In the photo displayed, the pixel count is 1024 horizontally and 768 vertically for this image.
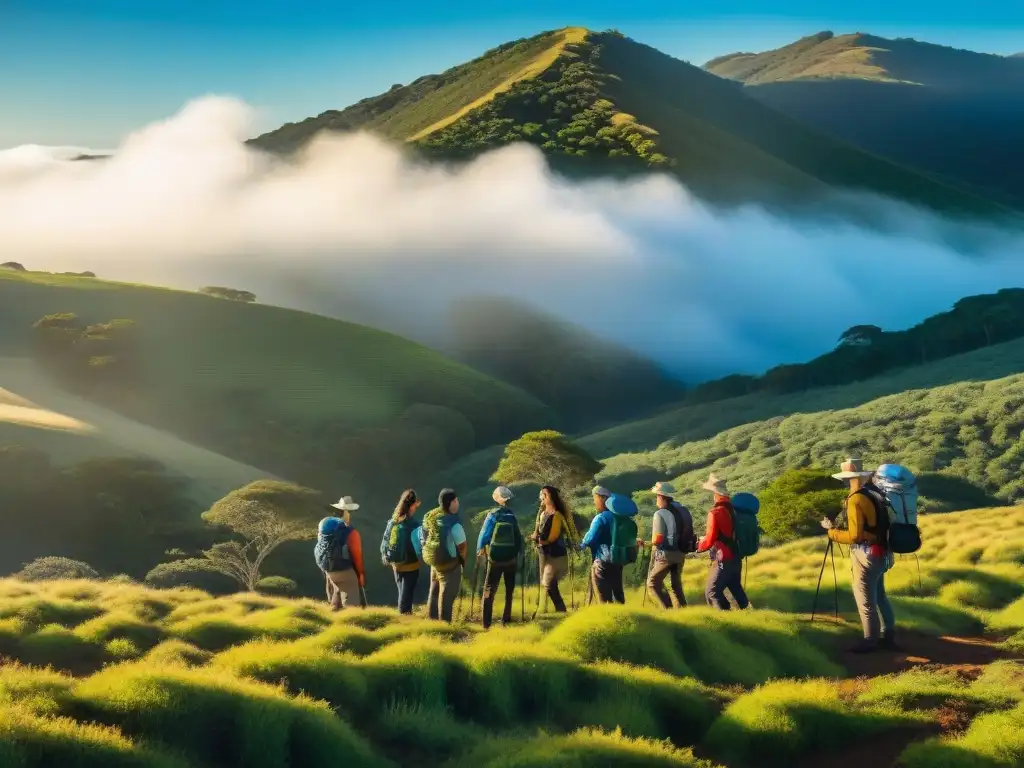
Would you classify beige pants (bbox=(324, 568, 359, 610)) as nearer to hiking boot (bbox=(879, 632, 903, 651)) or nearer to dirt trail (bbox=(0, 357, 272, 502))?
hiking boot (bbox=(879, 632, 903, 651))

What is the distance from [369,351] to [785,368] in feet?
201

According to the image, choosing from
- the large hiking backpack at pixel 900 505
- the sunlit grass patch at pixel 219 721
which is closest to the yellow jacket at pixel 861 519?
the large hiking backpack at pixel 900 505

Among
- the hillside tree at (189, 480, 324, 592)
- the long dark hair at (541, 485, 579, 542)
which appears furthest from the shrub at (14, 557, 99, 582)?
the long dark hair at (541, 485, 579, 542)

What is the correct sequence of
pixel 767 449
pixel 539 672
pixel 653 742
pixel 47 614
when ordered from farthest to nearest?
pixel 767 449 < pixel 47 614 < pixel 539 672 < pixel 653 742

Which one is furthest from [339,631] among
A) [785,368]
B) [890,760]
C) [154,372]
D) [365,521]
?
[785,368]

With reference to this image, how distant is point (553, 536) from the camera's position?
63.3 feet

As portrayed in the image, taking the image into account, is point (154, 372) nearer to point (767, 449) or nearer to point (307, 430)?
point (307, 430)

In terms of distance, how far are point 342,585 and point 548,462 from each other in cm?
4701

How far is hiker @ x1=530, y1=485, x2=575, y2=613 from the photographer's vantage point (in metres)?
19.2

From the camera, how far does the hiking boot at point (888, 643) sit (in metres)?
16.6

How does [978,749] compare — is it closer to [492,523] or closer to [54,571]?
[492,523]

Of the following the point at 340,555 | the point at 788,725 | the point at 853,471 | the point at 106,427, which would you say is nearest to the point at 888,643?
the point at 853,471

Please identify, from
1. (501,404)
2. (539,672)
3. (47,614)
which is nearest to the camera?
(539,672)

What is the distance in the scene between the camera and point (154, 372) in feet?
412
